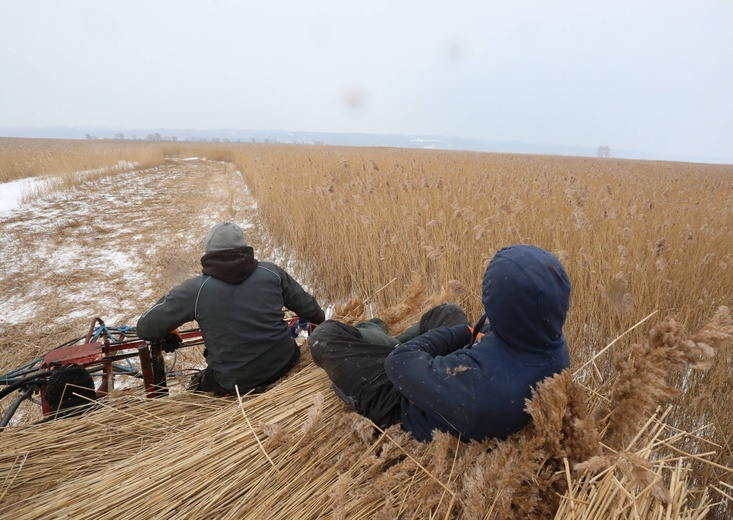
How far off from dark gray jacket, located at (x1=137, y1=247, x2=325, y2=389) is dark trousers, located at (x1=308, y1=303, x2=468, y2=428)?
399 millimetres

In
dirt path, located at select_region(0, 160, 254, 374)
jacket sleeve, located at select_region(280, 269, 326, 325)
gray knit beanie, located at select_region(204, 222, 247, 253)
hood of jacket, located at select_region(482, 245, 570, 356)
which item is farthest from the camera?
dirt path, located at select_region(0, 160, 254, 374)

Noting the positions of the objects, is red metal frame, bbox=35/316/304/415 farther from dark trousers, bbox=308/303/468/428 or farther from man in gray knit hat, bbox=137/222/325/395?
dark trousers, bbox=308/303/468/428

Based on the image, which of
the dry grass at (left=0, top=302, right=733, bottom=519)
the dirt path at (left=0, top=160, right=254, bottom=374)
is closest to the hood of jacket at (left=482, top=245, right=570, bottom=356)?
the dry grass at (left=0, top=302, right=733, bottom=519)

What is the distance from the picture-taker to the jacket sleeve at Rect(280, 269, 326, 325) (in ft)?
7.18

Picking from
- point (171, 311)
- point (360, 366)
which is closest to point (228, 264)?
point (171, 311)

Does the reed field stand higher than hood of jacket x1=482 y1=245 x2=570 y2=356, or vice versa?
hood of jacket x1=482 y1=245 x2=570 y2=356

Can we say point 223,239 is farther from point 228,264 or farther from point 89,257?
point 89,257

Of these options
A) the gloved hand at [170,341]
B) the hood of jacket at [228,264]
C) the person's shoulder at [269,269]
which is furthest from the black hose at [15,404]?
the person's shoulder at [269,269]

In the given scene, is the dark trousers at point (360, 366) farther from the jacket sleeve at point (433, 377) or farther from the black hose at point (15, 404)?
the black hose at point (15, 404)

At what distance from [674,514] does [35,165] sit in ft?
56.4

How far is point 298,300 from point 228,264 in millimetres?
509

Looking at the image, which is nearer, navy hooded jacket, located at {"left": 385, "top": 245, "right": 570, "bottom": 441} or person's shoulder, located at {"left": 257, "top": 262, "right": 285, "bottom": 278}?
navy hooded jacket, located at {"left": 385, "top": 245, "right": 570, "bottom": 441}

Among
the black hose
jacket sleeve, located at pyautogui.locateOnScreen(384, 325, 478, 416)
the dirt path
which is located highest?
jacket sleeve, located at pyautogui.locateOnScreen(384, 325, 478, 416)

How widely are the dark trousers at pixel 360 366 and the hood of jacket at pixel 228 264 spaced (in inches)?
21.4
